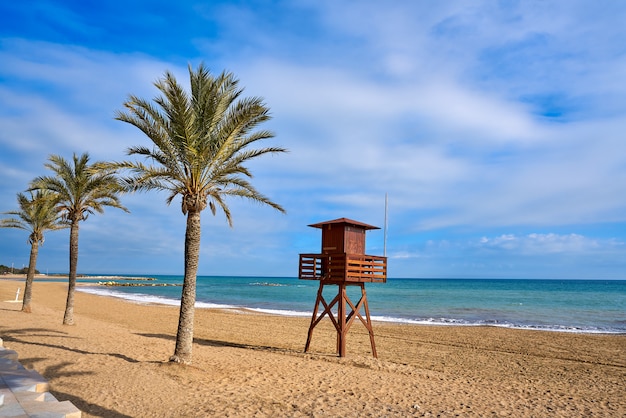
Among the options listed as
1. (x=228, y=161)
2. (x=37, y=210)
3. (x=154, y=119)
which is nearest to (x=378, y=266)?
(x=228, y=161)

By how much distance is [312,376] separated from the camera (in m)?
11.6

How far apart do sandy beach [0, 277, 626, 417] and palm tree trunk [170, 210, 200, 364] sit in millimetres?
433

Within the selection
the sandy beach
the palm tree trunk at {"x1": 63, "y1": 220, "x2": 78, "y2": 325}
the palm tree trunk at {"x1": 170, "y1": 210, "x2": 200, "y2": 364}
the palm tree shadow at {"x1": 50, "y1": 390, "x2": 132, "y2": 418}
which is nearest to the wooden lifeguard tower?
the sandy beach

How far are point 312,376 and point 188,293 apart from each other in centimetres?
380

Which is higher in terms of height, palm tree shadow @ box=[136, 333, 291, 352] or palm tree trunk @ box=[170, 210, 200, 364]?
palm tree trunk @ box=[170, 210, 200, 364]

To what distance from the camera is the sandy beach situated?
8734 mm

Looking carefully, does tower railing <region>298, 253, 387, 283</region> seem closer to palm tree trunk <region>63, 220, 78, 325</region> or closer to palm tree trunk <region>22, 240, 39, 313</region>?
palm tree trunk <region>63, 220, 78, 325</region>

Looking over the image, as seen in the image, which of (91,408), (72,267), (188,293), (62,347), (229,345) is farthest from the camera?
(72,267)

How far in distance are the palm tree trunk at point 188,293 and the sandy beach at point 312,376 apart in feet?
1.42

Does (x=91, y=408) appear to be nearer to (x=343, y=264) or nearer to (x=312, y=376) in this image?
(x=312, y=376)

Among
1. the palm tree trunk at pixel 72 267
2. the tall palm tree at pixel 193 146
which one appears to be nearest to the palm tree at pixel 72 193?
the palm tree trunk at pixel 72 267

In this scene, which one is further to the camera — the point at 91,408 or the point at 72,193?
the point at 72,193

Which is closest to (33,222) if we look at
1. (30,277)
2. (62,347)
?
(30,277)

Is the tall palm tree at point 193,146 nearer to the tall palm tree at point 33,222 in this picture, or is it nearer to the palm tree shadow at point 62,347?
the palm tree shadow at point 62,347
